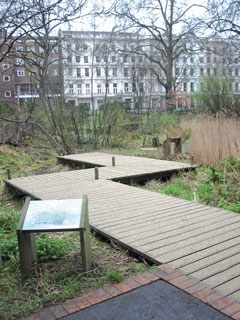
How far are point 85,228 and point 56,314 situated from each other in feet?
2.16

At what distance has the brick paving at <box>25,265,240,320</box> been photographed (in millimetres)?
2031

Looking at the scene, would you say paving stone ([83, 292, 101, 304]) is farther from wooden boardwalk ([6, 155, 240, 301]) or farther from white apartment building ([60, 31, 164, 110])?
white apartment building ([60, 31, 164, 110])

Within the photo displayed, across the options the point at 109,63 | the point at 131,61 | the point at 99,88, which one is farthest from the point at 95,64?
the point at 99,88

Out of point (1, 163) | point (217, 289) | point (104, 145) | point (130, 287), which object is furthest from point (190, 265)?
point (104, 145)

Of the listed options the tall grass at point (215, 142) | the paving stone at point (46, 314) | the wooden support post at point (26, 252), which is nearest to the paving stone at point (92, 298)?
the paving stone at point (46, 314)

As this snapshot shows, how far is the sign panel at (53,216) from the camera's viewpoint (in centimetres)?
245

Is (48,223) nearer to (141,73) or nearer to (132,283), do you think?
(132,283)

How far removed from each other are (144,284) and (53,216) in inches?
33.7

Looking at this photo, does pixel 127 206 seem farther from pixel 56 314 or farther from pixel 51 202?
pixel 56 314

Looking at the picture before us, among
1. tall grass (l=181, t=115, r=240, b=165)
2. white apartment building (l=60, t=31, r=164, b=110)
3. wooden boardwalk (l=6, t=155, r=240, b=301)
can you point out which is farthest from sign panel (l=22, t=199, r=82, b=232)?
white apartment building (l=60, t=31, r=164, b=110)

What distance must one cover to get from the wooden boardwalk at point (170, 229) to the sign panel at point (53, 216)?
2.38 ft

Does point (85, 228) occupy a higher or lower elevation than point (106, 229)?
higher

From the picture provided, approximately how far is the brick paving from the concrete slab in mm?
43

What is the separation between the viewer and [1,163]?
34.6 feet
